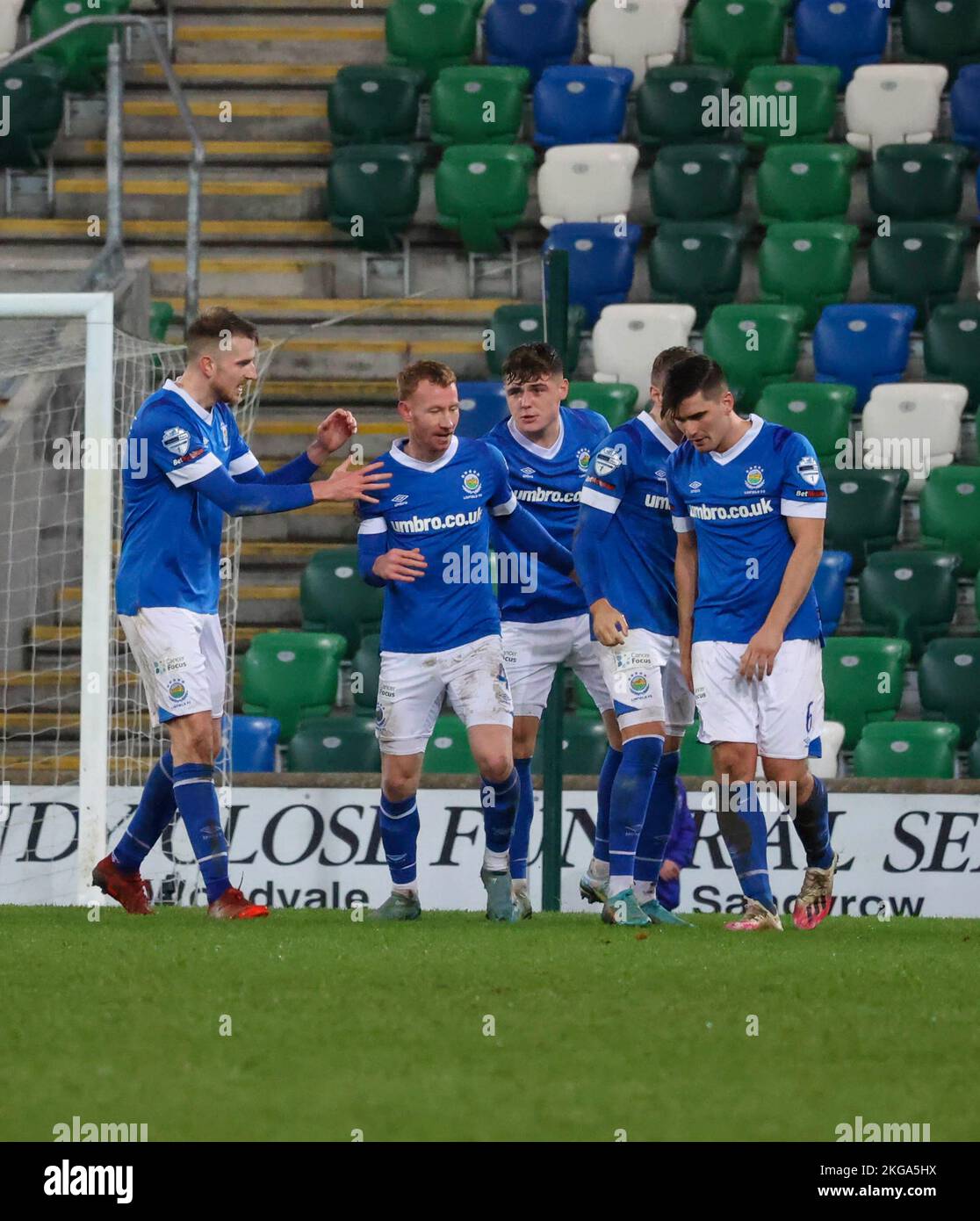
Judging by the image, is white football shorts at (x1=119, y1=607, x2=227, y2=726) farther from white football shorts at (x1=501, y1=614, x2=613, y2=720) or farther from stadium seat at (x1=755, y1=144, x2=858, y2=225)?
stadium seat at (x1=755, y1=144, x2=858, y2=225)

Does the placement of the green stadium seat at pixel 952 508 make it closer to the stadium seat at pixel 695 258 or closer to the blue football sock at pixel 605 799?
the stadium seat at pixel 695 258

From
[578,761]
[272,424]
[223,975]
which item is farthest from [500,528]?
[272,424]

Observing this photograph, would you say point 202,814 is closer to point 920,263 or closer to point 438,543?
point 438,543

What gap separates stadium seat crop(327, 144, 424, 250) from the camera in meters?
12.8

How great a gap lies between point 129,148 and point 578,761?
592cm

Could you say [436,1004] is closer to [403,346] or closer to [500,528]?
[500,528]

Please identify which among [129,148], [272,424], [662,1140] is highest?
[129,148]

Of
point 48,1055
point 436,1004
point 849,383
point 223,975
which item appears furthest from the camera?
point 849,383

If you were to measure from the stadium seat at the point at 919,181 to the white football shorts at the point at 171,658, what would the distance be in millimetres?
7241

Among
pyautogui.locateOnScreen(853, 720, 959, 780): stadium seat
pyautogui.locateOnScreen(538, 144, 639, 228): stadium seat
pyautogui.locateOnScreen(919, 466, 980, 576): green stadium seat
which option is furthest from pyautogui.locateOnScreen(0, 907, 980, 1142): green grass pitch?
pyautogui.locateOnScreen(538, 144, 639, 228): stadium seat

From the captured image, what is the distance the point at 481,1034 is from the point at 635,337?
7902mm

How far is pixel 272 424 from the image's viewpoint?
12016 mm

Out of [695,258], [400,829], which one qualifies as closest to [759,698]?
[400,829]

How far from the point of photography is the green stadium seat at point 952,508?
10945 millimetres
